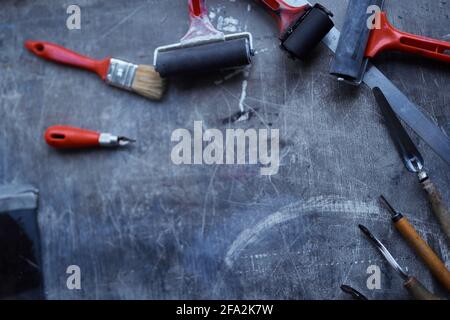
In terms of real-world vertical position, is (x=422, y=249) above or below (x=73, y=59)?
below

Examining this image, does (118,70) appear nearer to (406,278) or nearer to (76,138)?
(76,138)

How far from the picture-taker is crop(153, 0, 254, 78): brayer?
4.05ft

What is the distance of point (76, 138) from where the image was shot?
1.26m

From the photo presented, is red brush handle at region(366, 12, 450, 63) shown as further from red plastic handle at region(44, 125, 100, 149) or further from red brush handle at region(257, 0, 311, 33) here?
red plastic handle at region(44, 125, 100, 149)

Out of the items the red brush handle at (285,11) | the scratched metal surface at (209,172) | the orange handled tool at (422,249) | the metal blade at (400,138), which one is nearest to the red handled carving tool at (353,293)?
the scratched metal surface at (209,172)

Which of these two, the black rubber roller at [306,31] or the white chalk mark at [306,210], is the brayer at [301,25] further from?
the white chalk mark at [306,210]

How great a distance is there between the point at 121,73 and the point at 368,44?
1.89 feet

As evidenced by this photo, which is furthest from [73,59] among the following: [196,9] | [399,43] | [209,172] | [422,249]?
[422,249]

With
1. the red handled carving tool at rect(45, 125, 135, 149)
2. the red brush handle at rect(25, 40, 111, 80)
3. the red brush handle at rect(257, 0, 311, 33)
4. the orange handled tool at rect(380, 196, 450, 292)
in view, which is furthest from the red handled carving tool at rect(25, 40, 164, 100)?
the orange handled tool at rect(380, 196, 450, 292)

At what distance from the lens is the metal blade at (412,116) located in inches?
50.8

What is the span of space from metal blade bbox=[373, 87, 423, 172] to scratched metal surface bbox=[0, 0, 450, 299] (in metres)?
0.02

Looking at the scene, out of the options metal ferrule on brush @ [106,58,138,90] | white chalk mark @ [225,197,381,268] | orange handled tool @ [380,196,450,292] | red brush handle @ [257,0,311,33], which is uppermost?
red brush handle @ [257,0,311,33]

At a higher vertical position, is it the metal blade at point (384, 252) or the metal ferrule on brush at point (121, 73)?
the metal ferrule on brush at point (121, 73)

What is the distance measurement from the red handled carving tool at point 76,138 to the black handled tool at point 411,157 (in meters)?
0.62
